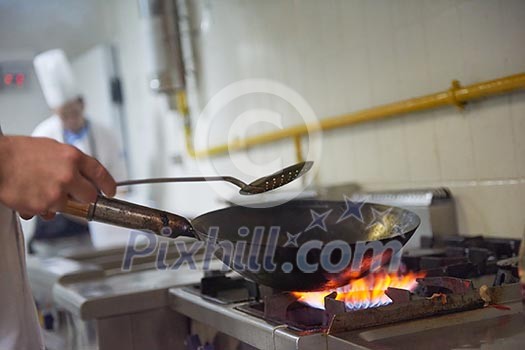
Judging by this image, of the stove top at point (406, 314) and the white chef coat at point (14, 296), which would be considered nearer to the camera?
the stove top at point (406, 314)

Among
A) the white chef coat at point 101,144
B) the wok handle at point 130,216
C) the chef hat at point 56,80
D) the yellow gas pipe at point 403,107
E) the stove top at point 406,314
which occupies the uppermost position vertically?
the chef hat at point 56,80

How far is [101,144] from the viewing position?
3.23 metres

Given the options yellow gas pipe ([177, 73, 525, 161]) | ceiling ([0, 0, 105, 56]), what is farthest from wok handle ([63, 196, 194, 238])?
ceiling ([0, 0, 105, 56])

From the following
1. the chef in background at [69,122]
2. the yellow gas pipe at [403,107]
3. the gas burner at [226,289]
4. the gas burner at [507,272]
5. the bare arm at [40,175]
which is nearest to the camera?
the bare arm at [40,175]

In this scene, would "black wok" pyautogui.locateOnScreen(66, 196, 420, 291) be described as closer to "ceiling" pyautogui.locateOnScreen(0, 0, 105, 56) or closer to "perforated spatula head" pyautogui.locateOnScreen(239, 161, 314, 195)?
"perforated spatula head" pyautogui.locateOnScreen(239, 161, 314, 195)

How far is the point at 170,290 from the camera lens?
1283 mm

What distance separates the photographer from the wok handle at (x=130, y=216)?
2.89 feet

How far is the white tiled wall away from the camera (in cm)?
130

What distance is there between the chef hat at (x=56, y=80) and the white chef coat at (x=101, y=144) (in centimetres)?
9

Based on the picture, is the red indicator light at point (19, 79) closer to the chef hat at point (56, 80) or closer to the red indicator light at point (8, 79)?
the red indicator light at point (8, 79)

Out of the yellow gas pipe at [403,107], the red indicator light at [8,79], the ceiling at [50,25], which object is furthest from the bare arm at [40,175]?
the ceiling at [50,25]

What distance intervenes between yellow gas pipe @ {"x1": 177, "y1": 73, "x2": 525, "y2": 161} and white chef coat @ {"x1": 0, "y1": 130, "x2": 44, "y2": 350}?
84 cm

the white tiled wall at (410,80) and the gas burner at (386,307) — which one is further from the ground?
the white tiled wall at (410,80)

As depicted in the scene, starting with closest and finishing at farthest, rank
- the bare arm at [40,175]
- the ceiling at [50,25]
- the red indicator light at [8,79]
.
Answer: the bare arm at [40,175] → the red indicator light at [8,79] → the ceiling at [50,25]
